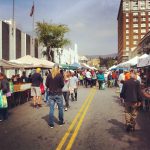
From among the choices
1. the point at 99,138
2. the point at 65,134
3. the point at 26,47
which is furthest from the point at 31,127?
the point at 26,47

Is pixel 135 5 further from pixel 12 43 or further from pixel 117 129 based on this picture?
pixel 117 129

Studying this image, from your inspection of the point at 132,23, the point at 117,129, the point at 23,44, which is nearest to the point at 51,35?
the point at 23,44

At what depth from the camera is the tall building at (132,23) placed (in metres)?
151

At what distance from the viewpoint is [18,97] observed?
20.1 metres

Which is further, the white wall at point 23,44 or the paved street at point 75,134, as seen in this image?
the white wall at point 23,44

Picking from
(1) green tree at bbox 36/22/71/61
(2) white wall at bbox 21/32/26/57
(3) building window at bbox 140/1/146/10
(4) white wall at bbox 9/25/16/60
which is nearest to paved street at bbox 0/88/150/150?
(4) white wall at bbox 9/25/16/60

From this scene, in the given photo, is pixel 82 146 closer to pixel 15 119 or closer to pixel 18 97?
pixel 15 119

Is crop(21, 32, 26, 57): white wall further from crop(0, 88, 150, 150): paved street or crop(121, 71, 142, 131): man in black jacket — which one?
crop(121, 71, 142, 131): man in black jacket

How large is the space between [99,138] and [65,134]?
1.06 meters

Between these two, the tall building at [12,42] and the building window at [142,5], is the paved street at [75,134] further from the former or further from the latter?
the building window at [142,5]

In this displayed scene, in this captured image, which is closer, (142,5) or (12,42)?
(12,42)

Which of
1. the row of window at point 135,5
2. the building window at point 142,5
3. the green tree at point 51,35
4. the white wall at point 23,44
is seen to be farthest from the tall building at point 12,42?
the building window at point 142,5

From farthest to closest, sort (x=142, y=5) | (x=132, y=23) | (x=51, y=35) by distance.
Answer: (x=142, y=5) → (x=132, y=23) → (x=51, y=35)

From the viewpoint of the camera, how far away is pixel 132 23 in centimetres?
15262
